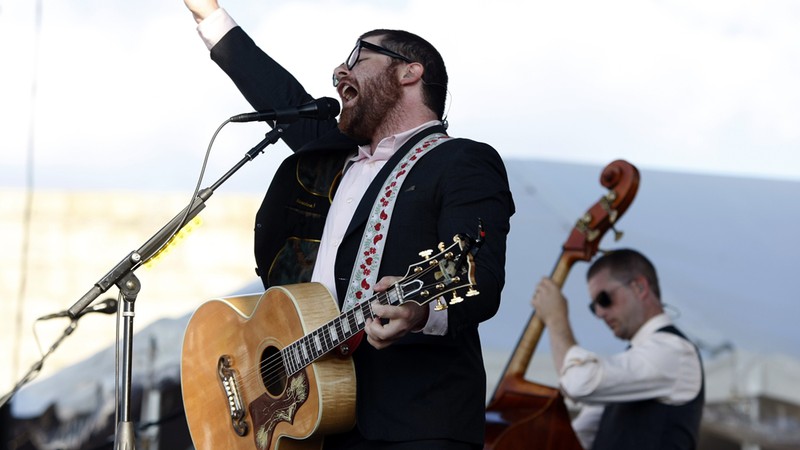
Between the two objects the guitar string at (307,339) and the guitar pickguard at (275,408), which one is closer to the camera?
the guitar string at (307,339)

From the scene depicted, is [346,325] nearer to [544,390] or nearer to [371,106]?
[371,106]

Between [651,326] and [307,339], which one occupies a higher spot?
[307,339]

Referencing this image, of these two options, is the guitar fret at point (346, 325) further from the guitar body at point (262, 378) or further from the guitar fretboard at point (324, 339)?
the guitar body at point (262, 378)

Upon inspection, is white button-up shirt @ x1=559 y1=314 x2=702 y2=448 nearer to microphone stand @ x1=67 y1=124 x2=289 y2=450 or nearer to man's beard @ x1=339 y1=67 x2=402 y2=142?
man's beard @ x1=339 y1=67 x2=402 y2=142

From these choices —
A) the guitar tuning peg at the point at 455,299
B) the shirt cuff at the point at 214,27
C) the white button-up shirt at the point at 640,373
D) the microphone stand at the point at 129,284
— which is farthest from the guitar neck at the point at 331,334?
the white button-up shirt at the point at 640,373

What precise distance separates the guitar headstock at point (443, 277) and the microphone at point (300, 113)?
2.55 feet

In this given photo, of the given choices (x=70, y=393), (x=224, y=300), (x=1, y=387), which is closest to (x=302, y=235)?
(x=224, y=300)

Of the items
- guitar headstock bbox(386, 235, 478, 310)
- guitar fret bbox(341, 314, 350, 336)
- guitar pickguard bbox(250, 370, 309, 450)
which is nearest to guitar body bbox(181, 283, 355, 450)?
guitar pickguard bbox(250, 370, 309, 450)

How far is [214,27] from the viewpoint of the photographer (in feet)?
9.90

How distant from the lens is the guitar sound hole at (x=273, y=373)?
8.01 feet

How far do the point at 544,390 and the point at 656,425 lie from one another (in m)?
0.63

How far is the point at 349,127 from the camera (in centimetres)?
272

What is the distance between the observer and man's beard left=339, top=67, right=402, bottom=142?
2701mm

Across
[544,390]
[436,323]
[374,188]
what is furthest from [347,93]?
[544,390]
